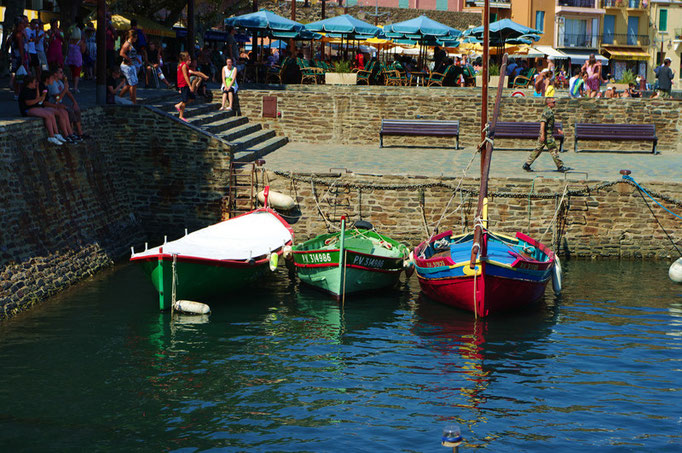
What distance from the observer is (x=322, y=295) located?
19.4 meters

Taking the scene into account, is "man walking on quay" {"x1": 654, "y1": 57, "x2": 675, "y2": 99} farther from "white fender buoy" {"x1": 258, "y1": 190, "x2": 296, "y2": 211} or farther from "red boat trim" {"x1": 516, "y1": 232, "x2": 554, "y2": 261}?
"white fender buoy" {"x1": 258, "y1": 190, "x2": 296, "y2": 211}

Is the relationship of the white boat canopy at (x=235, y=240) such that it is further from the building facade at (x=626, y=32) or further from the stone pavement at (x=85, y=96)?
the building facade at (x=626, y=32)

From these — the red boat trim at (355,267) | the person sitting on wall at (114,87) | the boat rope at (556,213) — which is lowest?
the red boat trim at (355,267)

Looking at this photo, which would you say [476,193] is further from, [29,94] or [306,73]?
[306,73]

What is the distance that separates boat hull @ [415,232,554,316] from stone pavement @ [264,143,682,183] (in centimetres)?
465

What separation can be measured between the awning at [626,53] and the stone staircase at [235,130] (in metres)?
45.5

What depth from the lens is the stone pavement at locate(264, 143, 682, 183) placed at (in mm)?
23609

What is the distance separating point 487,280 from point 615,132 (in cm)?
1288

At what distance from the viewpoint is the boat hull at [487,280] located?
17453mm

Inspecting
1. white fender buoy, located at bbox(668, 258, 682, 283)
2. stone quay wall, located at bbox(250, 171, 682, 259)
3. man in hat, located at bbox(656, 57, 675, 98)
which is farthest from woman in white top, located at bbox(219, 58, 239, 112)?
white fender buoy, located at bbox(668, 258, 682, 283)

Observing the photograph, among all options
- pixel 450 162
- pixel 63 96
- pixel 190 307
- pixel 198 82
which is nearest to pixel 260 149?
pixel 198 82

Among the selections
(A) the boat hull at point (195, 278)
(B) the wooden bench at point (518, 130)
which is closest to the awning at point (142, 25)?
(B) the wooden bench at point (518, 130)

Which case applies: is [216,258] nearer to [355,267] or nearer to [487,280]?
[355,267]

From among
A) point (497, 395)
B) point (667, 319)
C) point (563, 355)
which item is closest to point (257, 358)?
point (497, 395)
